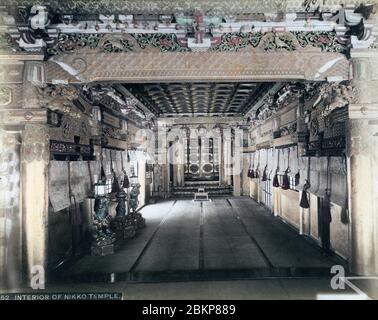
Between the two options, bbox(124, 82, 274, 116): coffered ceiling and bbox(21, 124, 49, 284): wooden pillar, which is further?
bbox(124, 82, 274, 116): coffered ceiling

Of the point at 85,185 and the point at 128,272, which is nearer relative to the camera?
the point at 128,272

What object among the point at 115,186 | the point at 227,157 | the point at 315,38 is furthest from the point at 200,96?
the point at 227,157

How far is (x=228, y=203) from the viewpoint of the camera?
1612cm

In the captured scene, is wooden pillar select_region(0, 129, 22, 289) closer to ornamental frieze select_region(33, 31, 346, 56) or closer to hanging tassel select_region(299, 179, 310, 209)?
ornamental frieze select_region(33, 31, 346, 56)

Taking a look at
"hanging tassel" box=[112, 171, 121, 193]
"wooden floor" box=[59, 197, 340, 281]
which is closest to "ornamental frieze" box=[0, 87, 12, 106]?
"wooden floor" box=[59, 197, 340, 281]

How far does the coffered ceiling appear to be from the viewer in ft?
32.1

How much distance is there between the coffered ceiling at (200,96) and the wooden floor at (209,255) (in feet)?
16.3

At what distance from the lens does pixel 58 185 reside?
607 cm

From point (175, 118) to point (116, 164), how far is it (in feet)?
28.4

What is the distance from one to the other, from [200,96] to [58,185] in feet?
25.0

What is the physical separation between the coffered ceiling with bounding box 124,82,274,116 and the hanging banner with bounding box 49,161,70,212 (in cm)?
368

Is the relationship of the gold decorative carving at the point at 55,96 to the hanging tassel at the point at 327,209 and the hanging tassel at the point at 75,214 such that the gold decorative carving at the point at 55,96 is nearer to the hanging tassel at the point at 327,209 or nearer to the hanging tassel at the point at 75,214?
the hanging tassel at the point at 75,214

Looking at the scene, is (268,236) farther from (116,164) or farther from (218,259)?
(116,164)
